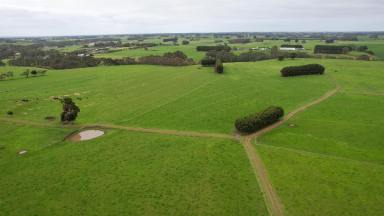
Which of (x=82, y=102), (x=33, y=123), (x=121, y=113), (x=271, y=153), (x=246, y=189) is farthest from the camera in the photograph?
(x=82, y=102)

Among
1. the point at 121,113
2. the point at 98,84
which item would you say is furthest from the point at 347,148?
the point at 98,84

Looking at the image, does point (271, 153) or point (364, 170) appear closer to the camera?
point (364, 170)

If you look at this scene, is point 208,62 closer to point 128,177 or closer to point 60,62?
point 60,62

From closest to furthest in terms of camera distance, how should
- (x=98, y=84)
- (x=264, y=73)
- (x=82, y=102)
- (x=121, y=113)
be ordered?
(x=121, y=113) → (x=82, y=102) → (x=98, y=84) → (x=264, y=73)

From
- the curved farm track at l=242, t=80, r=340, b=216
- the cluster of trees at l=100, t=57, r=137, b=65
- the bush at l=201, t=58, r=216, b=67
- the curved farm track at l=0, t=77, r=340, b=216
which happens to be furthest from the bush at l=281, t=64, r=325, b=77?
the cluster of trees at l=100, t=57, r=137, b=65

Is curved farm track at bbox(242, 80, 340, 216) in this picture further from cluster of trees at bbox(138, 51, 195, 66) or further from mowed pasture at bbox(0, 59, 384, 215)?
cluster of trees at bbox(138, 51, 195, 66)

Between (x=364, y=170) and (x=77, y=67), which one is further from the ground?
(x=77, y=67)

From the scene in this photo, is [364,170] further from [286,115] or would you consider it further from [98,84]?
[98,84]
